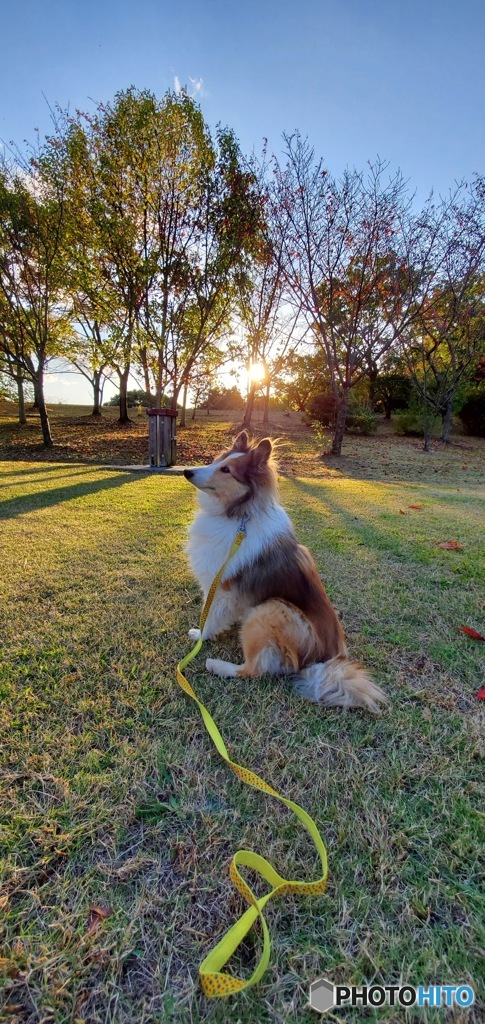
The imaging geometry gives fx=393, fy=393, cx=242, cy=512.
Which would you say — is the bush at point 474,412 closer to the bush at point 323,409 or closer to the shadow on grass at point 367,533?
the bush at point 323,409

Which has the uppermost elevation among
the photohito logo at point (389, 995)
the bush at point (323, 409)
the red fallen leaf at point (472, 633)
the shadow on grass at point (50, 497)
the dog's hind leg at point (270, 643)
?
the bush at point (323, 409)

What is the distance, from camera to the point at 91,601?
2.83 m

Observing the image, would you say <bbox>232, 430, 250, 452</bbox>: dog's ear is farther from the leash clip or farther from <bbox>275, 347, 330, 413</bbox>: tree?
<bbox>275, 347, 330, 413</bbox>: tree

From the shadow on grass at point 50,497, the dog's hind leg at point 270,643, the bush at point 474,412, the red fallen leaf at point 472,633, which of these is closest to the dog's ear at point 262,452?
the dog's hind leg at point 270,643

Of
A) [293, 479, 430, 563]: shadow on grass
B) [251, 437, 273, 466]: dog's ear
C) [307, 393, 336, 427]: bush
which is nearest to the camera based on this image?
[251, 437, 273, 466]: dog's ear

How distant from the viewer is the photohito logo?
3.07ft

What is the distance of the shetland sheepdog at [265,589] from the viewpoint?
201 cm

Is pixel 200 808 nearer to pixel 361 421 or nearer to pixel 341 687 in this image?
pixel 341 687

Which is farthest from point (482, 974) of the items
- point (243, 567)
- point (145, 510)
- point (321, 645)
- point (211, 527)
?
point (145, 510)

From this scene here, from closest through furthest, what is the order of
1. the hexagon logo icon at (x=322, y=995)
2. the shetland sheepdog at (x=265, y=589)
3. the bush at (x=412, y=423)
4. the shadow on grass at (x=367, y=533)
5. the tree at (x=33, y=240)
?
1. the hexagon logo icon at (x=322, y=995)
2. the shetland sheepdog at (x=265, y=589)
3. the shadow on grass at (x=367, y=533)
4. the tree at (x=33, y=240)
5. the bush at (x=412, y=423)

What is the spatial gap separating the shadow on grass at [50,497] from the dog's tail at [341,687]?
14.1 ft

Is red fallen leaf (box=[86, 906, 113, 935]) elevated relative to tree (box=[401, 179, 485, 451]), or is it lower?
lower

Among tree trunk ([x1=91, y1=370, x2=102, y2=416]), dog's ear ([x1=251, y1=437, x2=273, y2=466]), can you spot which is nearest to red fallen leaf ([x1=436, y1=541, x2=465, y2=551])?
dog's ear ([x1=251, y1=437, x2=273, y2=466])

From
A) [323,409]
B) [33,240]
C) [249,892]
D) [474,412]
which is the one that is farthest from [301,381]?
[249,892]
